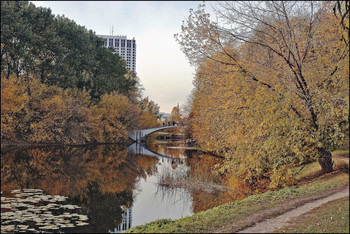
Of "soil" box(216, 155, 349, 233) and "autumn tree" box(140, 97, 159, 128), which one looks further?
"autumn tree" box(140, 97, 159, 128)

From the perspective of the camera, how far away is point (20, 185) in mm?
18188

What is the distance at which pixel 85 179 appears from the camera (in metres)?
21.9

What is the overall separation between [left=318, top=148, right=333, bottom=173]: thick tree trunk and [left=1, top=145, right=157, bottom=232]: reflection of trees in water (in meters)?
8.64

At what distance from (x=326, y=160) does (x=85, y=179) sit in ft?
47.6

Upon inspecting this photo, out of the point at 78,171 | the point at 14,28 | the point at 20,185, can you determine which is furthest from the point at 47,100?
the point at 20,185

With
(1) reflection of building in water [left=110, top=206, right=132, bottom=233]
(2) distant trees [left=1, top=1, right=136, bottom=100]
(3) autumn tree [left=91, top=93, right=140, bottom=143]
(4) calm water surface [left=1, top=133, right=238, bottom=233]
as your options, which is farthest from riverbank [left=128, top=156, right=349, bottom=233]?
(3) autumn tree [left=91, top=93, right=140, bottom=143]

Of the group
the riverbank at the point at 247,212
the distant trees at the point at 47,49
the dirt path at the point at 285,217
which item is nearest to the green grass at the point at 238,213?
the riverbank at the point at 247,212

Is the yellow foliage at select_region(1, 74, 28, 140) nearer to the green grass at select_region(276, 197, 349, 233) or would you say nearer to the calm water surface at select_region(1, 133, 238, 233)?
the calm water surface at select_region(1, 133, 238, 233)

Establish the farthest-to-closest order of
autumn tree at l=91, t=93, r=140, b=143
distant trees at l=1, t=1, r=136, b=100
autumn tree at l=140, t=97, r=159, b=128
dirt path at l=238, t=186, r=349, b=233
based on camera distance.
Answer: autumn tree at l=140, t=97, r=159, b=128 → autumn tree at l=91, t=93, r=140, b=143 → distant trees at l=1, t=1, r=136, b=100 → dirt path at l=238, t=186, r=349, b=233

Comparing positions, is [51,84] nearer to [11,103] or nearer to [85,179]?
[11,103]

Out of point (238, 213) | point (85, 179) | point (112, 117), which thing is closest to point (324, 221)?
point (238, 213)

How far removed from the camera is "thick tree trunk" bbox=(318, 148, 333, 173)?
1371 cm

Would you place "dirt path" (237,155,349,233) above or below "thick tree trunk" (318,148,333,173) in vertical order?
below

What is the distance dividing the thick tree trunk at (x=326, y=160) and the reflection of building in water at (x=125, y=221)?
26.5 ft
